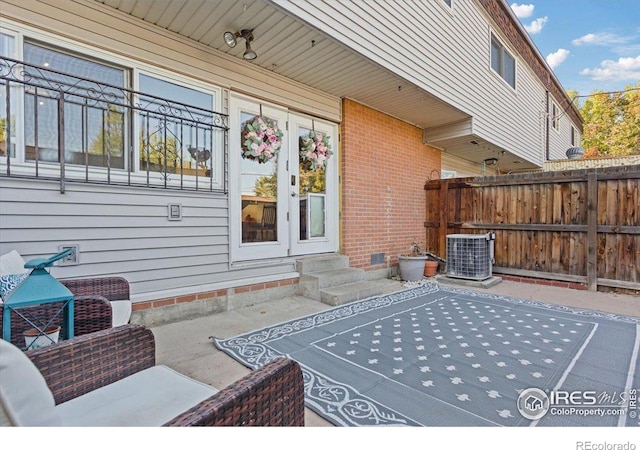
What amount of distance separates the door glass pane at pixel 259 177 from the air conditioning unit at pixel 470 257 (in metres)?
3.15

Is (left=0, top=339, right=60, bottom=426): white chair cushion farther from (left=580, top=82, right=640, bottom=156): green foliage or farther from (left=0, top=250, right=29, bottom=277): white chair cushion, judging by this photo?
(left=580, top=82, right=640, bottom=156): green foliage

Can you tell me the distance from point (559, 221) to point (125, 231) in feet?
20.2

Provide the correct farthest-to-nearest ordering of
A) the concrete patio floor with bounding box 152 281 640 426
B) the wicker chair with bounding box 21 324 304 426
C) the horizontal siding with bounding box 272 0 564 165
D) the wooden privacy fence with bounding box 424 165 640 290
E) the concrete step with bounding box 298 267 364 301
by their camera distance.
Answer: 1. the wooden privacy fence with bounding box 424 165 640 290
2. the concrete step with bounding box 298 267 364 301
3. the horizontal siding with bounding box 272 0 564 165
4. the concrete patio floor with bounding box 152 281 640 426
5. the wicker chair with bounding box 21 324 304 426

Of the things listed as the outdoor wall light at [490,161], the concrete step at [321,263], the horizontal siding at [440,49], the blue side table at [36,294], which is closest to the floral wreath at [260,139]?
the horizontal siding at [440,49]

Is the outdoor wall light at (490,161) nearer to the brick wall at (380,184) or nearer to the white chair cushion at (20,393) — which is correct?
the brick wall at (380,184)

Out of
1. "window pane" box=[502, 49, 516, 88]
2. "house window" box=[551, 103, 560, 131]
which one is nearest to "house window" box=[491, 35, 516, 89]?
"window pane" box=[502, 49, 516, 88]

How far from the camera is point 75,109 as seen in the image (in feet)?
9.27

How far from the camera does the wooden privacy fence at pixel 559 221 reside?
4.63 meters

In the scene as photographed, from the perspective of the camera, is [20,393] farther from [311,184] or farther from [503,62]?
[503,62]

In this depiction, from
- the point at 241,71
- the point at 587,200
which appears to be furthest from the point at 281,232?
the point at 587,200

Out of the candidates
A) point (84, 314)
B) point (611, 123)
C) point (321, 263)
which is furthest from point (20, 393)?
point (611, 123)

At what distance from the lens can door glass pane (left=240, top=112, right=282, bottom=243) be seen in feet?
13.1

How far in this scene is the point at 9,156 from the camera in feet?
8.21
